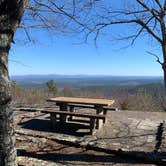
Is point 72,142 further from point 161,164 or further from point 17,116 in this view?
point 17,116

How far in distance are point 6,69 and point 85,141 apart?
3025mm

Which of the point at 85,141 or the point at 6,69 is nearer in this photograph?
the point at 6,69

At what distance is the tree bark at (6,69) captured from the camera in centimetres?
333

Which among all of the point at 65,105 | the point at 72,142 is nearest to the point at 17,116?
the point at 65,105

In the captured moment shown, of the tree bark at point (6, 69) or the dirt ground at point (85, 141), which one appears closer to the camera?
the tree bark at point (6, 69)

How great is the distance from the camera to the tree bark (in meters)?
3.33

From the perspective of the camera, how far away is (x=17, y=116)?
8.56 meters

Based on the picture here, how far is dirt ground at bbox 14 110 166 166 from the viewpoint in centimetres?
499

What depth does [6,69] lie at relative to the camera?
3361 mm

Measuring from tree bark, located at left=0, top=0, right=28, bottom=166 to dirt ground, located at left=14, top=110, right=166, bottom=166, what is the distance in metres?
0.61

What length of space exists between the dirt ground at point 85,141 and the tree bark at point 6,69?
1.99 ft

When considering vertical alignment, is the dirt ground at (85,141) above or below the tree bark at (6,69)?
below

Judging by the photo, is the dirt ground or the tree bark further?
the dirt ground

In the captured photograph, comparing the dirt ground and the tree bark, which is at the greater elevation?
the tree bark
